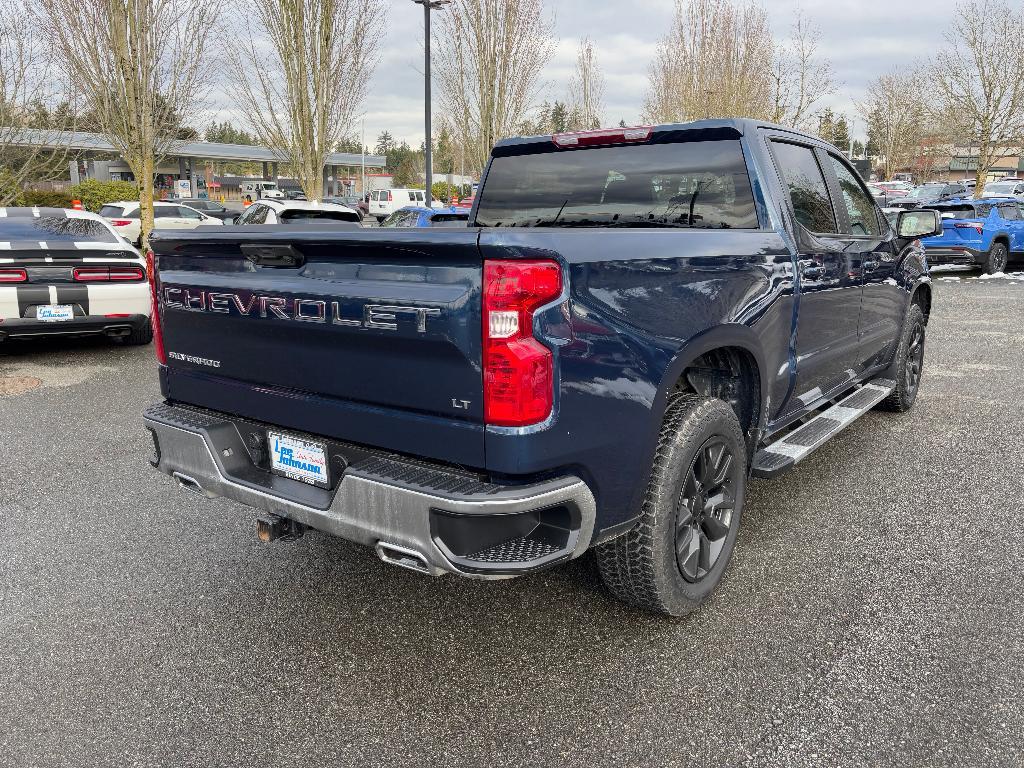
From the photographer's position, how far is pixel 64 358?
8242mm

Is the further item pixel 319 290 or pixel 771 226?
pixel 771 226

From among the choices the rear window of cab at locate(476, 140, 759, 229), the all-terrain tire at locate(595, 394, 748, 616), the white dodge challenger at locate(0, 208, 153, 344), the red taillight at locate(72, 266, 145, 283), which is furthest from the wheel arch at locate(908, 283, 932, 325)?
the red taillight at locate(72, 266, 145, 283)

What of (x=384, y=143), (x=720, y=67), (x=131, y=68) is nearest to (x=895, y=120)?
(x=720, y=67)

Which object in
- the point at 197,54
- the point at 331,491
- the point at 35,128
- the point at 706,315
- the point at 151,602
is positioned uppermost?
the point at 197,54

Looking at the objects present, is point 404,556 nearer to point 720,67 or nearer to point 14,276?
point 14,276

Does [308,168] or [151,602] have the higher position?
[308,168]

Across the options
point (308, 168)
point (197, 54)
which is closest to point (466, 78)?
point (308, 168)

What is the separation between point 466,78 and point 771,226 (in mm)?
21074

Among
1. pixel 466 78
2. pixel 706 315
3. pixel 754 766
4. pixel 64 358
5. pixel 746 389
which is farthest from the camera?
pixel 466 78

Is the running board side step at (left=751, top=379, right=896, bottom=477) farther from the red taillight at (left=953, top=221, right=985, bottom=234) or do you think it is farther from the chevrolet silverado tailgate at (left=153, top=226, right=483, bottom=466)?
the red taillight at (left=953, top=221, right=985, bottom=234)

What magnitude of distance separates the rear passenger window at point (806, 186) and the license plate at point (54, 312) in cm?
661

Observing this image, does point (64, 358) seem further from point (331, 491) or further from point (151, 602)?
point (331, 491)

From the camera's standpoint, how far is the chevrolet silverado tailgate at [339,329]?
2312 millimetres

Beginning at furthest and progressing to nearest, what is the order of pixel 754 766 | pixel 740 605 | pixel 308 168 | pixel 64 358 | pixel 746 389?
1. pixel 308 168
2. pixel 64 358
3. pixel 746 389
4. pixel 740 605
5. pixel 754 766
